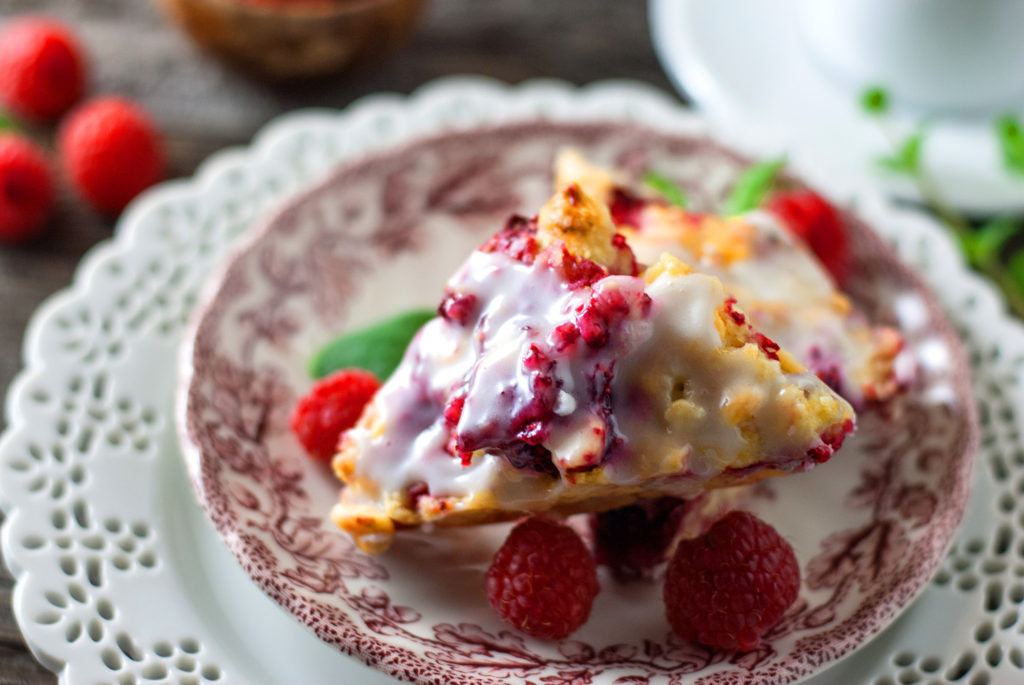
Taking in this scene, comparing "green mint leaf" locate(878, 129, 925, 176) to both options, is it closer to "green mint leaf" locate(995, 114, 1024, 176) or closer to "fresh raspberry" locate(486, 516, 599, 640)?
"green mint leaf" locate(995, 114, 1024, 176)

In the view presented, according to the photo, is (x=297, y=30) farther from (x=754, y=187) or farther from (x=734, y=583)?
(x=734, y=583)

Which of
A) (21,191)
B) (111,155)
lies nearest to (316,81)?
(111,155)

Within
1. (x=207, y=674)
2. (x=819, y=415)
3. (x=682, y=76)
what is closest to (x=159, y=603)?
(x=207, y=674)

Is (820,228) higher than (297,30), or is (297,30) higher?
(297,30)

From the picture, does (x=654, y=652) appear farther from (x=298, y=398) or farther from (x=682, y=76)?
(x=682, y=76)

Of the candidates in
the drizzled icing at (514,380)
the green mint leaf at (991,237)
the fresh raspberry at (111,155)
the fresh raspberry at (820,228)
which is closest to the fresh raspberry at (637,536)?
the drizzled icing at (514,380)

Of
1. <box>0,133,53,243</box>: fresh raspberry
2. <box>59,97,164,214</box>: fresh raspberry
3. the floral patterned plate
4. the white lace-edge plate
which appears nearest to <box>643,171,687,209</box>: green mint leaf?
the floral patterned plate
